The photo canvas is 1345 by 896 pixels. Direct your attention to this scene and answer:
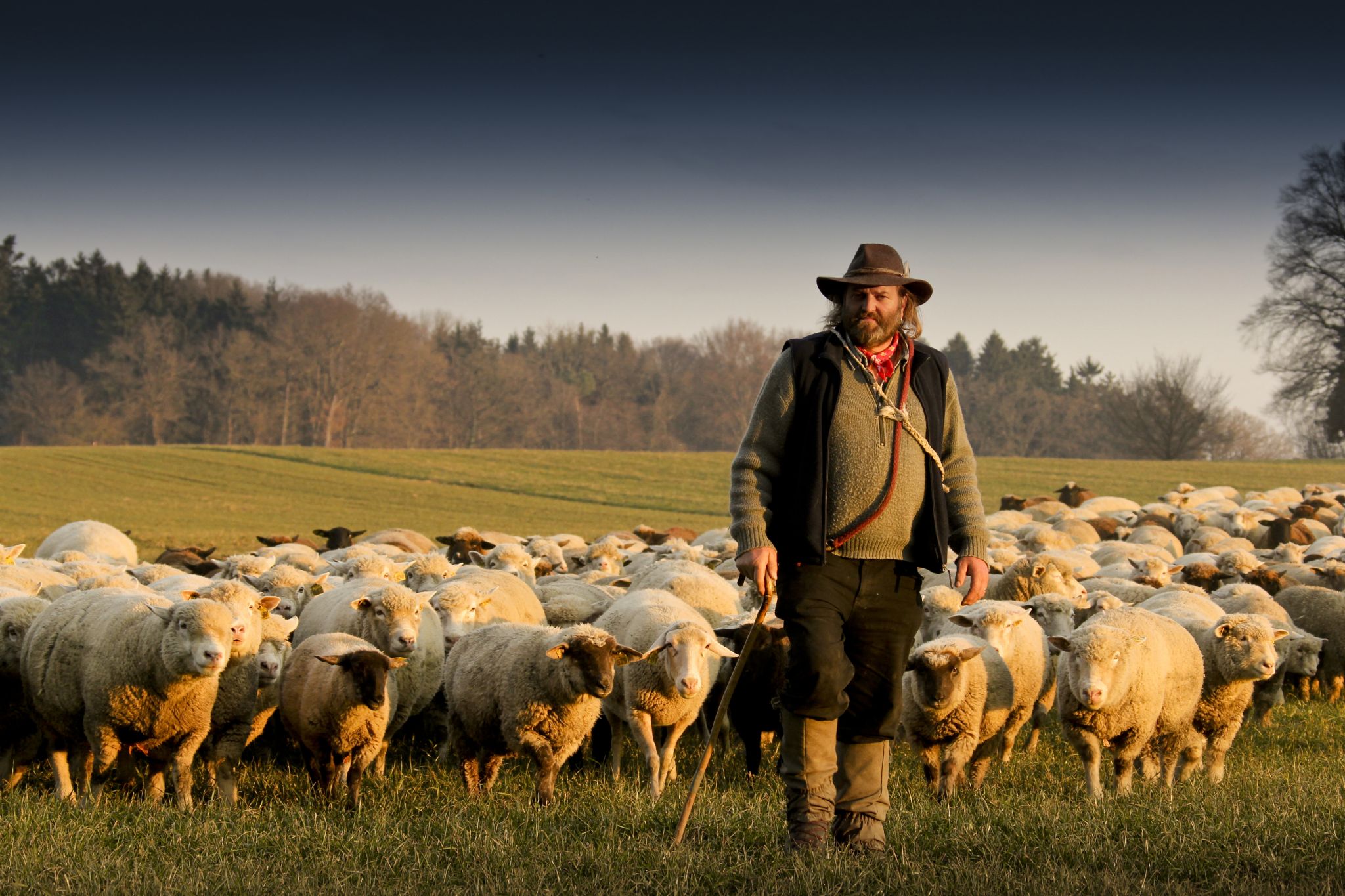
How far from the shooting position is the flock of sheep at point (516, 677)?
7.02 meters

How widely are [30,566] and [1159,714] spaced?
381 inches

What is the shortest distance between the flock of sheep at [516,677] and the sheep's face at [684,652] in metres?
0.02

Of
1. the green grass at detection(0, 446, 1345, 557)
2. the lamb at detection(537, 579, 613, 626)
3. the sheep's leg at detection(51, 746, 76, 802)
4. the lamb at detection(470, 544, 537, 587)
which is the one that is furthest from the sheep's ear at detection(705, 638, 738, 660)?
the green grass at detection(0, 446, 1345, 557)

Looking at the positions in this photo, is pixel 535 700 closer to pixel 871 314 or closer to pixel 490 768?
pixel 490 768

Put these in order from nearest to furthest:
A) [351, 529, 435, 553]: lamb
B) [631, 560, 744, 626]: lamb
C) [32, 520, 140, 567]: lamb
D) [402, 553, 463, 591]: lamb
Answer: [631, 560, 744, 626]: lamb, [402, 553, 463, 591]: lamb, [32, 520, 140, 567]: lamb, [351, 529, 435, 553]: lamb

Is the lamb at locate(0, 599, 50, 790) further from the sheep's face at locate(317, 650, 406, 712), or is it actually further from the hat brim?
the hat brim

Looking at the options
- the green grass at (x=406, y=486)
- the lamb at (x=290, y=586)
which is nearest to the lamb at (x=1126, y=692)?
the lamb at (x=290, y=586)

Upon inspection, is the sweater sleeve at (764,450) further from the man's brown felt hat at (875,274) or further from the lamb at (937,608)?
the lamb at (937,608)

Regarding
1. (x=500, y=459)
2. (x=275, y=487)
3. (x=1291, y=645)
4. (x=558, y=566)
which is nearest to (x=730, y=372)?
(x=500, y=459)

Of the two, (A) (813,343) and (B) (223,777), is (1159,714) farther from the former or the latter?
(B) (223,777)

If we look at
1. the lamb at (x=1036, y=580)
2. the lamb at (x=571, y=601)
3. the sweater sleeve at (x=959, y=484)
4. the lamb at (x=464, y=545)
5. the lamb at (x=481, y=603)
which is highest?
the sweater sleeve at (x=959, y=484)

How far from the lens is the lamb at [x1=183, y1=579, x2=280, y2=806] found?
729cm

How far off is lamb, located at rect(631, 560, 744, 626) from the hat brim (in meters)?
4.77

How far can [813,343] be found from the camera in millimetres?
5168
